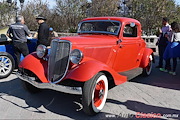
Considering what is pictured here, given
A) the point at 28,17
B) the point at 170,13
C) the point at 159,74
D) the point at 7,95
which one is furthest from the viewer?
the point at 28,17

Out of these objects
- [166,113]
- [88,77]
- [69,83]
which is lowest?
[166,113]

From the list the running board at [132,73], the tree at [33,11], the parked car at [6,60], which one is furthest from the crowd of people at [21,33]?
the tree at [33,11]

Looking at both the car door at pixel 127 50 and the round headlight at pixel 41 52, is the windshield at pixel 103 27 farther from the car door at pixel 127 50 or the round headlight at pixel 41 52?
the round headlight at pixel 41 52

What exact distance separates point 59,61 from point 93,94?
0.89m

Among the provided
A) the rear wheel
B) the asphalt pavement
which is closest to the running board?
the asphalt pavement

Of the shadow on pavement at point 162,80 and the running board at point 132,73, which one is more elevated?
the running board at point 132,73

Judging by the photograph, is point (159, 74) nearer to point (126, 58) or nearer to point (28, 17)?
point (126, 58)

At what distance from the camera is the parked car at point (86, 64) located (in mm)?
2764

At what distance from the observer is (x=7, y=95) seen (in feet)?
12.3

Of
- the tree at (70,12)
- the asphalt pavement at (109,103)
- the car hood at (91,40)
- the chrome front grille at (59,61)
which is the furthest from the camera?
the tree at (70,12)

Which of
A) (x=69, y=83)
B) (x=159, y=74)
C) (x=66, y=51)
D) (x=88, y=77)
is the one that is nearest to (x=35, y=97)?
(x=69, y=83)

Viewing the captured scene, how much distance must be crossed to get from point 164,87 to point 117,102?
5.43ft

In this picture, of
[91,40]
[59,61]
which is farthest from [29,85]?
[91,40]

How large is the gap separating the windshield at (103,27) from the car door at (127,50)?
0.19 meters
